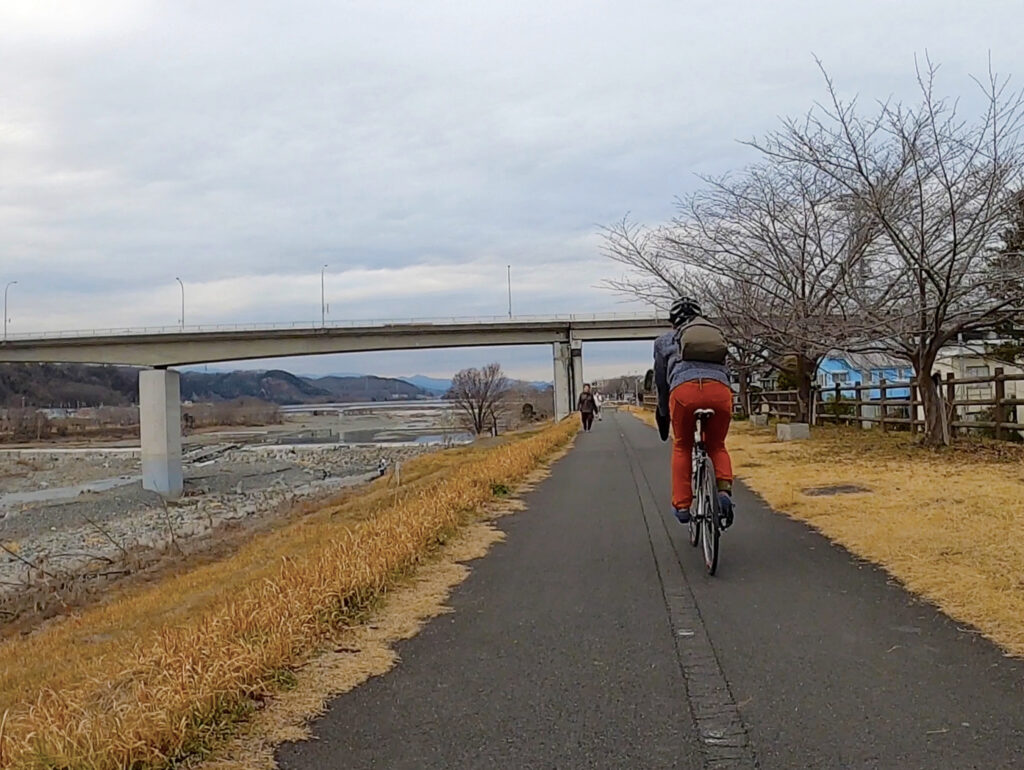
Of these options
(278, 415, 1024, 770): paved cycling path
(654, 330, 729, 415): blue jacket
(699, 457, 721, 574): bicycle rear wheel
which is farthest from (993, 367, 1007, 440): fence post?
(699, 457, 721, 574): bicycle rear wheel

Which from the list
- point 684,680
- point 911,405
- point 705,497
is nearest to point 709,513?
point 705,497

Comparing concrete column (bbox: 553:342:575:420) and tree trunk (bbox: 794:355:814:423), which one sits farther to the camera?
concrete column (bbox: 553:342:575:420)

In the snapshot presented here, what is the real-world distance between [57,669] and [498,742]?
6.30m

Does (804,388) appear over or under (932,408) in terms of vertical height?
over

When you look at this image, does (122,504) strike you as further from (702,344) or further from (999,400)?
(702,344)

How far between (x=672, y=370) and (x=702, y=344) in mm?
390

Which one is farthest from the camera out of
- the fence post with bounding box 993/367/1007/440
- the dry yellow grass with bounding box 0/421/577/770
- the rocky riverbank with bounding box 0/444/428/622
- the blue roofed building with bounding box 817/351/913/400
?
the blue roofed building with bounding box 817/351/913/400

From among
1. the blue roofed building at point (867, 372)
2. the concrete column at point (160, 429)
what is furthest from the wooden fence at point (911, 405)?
the concrete column at point (160, 429)

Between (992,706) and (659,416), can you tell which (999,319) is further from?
(992,706)

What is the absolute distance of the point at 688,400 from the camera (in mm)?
6984

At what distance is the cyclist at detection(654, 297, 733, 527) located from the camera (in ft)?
23.0

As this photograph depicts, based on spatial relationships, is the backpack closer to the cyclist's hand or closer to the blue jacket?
the blue jacket

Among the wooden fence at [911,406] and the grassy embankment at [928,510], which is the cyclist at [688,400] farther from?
the wooden fence at [911,406]

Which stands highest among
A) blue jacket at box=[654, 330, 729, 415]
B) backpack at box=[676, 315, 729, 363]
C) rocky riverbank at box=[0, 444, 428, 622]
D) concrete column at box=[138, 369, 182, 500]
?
backpack at box=[676, 315, 729, 363]
